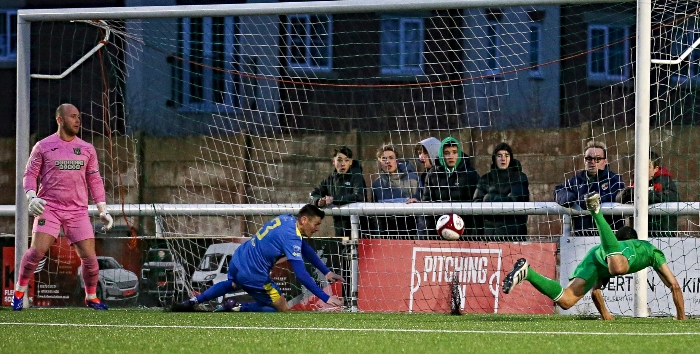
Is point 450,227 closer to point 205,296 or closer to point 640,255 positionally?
point 640,255

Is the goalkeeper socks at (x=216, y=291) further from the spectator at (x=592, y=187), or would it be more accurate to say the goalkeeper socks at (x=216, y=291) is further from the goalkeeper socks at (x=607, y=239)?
the goalkeeper socks at (x=607, y=239)

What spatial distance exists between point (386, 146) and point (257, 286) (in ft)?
7.44

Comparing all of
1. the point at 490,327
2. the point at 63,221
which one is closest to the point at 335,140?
the point at 63,221

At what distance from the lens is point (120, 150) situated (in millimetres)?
14328

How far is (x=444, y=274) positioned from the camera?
1077cm

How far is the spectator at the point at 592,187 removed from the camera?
10.7m

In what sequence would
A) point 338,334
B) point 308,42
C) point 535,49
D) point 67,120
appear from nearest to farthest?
point 338,334, point 67,120, point 308,42, point 535,49

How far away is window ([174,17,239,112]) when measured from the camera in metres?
14.7

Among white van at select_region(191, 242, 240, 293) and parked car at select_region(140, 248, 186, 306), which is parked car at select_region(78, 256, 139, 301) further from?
white van at select_region(191, 242, 240, 293)

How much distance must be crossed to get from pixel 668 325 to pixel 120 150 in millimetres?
7835

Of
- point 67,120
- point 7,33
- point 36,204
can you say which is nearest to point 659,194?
point 67,120

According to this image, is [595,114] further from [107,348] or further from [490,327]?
[107,348]

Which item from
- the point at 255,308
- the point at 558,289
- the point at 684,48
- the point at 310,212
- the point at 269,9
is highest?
the point at 269,9

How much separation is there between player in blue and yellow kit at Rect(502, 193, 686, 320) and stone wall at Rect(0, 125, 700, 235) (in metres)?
4.09
